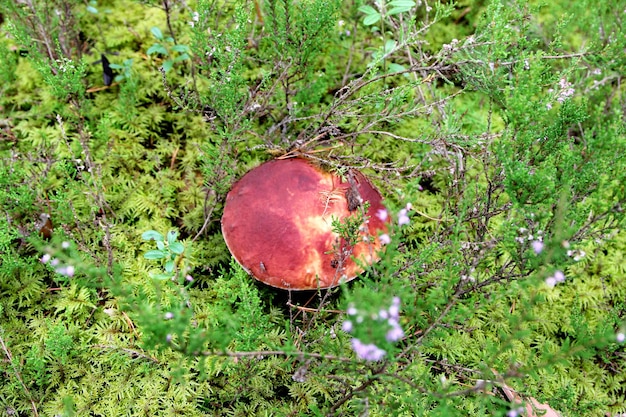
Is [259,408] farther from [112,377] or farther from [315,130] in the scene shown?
[315,130]

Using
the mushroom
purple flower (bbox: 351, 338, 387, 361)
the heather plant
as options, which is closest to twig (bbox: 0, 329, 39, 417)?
the heather plant

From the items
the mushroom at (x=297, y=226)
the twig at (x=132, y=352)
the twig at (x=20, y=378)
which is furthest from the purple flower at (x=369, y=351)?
the twig at (x=20, y=378)

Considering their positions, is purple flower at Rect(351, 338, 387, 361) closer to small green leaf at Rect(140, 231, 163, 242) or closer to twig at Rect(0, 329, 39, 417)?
small green leaf at Rect(140, 231, 163, 242)

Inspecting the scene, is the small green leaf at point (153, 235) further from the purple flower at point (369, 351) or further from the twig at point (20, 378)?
the purple flower at point (369, 351)

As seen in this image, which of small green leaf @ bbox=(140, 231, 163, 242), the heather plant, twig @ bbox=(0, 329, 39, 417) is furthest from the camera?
small green leaf @ bbox=(140, 231, 163, 242)

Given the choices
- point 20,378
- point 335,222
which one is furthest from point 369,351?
point 20,378
